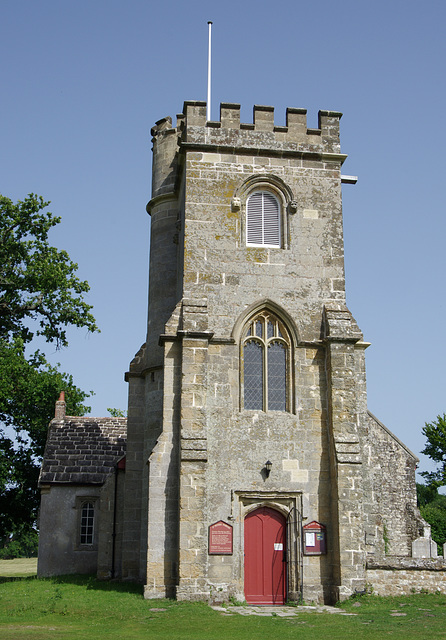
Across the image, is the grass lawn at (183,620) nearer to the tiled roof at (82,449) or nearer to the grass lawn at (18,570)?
the tiled roof at (82,449)

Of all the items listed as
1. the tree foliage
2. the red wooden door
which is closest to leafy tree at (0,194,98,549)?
the tree foliage

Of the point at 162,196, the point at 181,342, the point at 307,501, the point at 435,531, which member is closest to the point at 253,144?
the point at 162,196

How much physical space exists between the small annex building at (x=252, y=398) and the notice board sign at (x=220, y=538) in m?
0.03

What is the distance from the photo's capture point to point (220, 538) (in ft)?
57.2

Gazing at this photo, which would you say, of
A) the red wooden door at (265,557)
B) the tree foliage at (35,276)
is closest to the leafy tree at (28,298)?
the tree foliage at (35,276)

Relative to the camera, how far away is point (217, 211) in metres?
19.9

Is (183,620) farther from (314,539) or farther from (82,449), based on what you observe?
(82,449)

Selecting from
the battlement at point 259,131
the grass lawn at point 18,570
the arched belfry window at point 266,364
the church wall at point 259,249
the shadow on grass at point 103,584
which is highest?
the battlement at point 259,131

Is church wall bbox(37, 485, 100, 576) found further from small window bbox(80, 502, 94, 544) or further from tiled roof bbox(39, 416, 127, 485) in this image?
tiled roof bbox(39, 416, 127, 485)

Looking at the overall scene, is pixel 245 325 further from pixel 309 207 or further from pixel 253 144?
pixel 253 144

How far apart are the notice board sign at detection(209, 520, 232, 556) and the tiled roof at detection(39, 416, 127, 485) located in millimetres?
11170

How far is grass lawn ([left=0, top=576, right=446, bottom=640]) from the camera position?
1277cm

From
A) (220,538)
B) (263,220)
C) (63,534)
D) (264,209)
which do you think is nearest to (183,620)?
(220,538)

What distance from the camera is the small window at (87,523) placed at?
2748 centimetres
